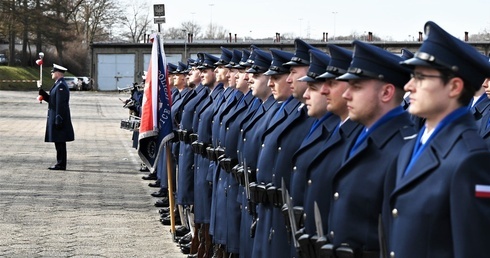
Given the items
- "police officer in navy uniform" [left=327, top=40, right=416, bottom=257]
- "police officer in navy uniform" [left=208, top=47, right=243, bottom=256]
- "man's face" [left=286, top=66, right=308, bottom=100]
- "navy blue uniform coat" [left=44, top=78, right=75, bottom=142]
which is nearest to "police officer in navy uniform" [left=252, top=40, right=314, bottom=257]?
"man's face" [left=286, top=66, right=308, bottom=100]

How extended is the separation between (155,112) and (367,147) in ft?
23.4

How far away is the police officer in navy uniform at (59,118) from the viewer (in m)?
19.6

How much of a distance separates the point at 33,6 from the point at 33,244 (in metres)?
70.0

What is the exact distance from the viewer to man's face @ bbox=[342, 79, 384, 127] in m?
5.07

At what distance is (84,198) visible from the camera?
15430 mm

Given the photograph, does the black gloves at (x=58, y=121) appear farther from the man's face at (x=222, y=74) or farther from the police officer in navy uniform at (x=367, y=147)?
the police officer in navy uniform at (x=367, y=147)

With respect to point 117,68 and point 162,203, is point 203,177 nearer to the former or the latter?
point 162,203

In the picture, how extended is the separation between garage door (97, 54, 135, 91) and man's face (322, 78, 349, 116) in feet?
229

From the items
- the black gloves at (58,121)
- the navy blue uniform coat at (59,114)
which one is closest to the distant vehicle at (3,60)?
the navy blue uniform coat at (59,114)

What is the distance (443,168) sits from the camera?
13.6 feet

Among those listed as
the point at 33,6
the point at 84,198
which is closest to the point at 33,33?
the point at 33,6

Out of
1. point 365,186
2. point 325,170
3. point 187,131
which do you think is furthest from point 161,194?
point 365,186

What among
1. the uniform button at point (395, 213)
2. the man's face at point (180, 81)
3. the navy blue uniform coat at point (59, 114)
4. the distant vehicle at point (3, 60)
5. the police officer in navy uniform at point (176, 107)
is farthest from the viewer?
the distant vehicle at point (3, 60)

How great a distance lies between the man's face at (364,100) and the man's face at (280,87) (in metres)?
2.18
